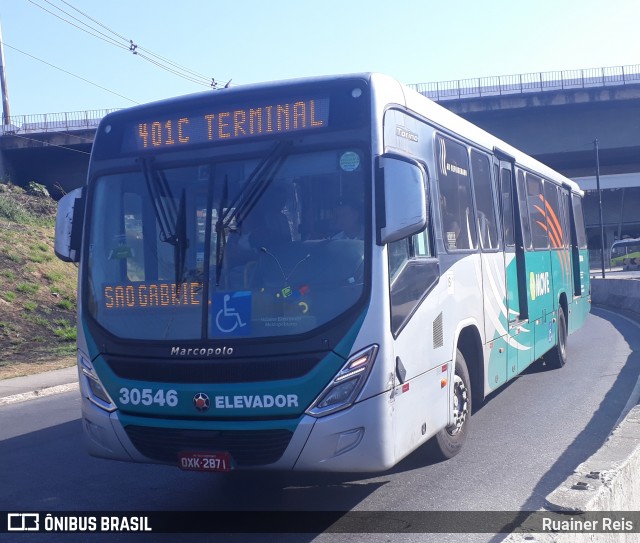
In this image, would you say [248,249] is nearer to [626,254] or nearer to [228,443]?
[228,443]

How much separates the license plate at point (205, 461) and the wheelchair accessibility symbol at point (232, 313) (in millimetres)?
856

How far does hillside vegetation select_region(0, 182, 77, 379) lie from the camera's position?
18.6 meters

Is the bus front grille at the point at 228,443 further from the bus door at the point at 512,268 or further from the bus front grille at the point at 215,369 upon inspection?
the bus door at the point at 512,268

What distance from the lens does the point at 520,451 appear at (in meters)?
8.23

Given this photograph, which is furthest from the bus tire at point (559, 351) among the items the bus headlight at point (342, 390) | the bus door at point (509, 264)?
the bus headlight at point (342, 390)

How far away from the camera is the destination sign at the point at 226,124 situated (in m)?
6.30

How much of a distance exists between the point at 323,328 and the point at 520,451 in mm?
3379

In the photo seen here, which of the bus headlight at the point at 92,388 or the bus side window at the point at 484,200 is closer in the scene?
the bus headlight at the point at 92,388

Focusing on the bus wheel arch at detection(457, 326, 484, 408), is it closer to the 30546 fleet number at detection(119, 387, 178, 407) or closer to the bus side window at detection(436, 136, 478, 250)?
the bus side window at detection(436, 136, 478, 250)

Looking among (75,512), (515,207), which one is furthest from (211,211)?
(515,207)

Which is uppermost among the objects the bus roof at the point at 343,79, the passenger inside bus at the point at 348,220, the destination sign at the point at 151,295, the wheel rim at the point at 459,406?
the bus roof at the point at 343,79

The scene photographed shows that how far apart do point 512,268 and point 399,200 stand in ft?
16.0

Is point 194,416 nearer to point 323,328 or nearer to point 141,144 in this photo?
point 323,328

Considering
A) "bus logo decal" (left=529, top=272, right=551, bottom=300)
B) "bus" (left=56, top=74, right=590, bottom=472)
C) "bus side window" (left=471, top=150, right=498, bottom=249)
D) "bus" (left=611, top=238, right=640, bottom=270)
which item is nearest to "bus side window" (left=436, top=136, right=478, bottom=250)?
"bus side window" (left=471, top=150, right=498, bottom=249)
